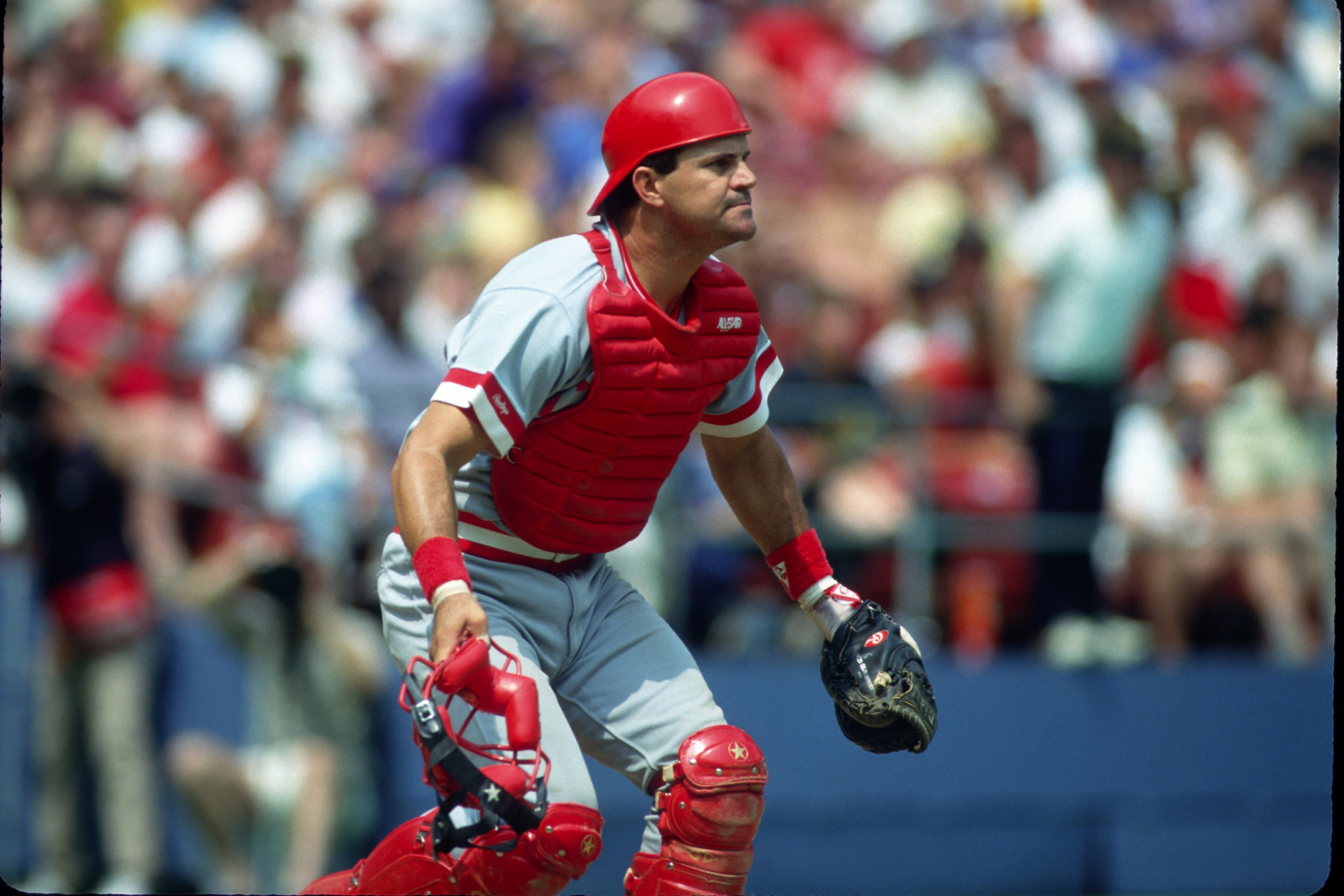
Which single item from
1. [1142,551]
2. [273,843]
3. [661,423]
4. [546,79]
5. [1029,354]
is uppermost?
[546,79]

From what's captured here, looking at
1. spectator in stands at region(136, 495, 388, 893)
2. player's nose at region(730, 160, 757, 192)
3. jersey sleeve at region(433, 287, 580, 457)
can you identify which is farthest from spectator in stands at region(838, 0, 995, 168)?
jersey sleeve at region(433, 287, 580, 457)

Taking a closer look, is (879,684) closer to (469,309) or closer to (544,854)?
(544,854)

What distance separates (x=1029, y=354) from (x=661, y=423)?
4.58 m

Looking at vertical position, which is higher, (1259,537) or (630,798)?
(1259,537)

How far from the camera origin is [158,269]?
30.1ft

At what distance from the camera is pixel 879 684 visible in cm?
434

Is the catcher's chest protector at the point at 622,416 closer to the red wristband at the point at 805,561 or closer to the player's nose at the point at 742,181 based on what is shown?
the player's nose at the point at 742,181

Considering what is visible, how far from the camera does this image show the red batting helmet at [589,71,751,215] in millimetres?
4055

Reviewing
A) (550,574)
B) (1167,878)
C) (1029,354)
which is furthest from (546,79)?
(550,574)

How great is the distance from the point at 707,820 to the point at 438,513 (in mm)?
1001

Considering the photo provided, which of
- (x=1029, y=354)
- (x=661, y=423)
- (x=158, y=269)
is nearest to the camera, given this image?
(x=661, y=423)

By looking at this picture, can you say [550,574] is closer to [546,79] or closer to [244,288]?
[244,288]

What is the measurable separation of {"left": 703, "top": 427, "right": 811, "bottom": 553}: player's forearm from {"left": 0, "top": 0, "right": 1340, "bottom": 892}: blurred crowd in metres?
3.22

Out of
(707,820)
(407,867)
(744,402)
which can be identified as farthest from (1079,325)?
(407,867)
